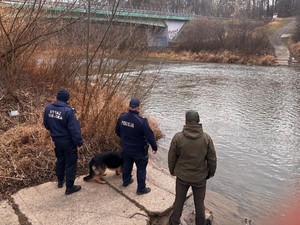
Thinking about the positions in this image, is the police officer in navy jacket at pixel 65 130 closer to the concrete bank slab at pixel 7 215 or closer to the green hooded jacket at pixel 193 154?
the concrete bank slab at pixel 7 215

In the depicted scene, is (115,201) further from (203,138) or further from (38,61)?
(38,61)

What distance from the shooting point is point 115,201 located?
5129 mm

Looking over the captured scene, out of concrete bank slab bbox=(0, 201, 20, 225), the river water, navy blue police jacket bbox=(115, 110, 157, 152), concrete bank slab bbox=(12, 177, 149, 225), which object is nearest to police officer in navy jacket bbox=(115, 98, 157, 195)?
navy blue police jacket bbox=(115, 110, 157, 152)

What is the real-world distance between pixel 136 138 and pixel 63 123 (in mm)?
1179

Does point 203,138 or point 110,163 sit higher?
point 203,138

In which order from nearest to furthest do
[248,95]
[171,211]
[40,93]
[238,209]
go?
1. [171,211]
2. [238,209]
3. [40,93]
4. [248,95]

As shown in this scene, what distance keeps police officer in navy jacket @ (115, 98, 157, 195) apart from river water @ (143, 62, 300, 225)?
7.84 feet

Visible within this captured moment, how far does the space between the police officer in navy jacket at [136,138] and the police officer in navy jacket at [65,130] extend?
0.75 m

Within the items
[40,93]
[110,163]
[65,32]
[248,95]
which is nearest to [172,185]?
[110,163]

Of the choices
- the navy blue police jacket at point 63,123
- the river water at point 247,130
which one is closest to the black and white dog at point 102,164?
the navy blue police jacket at point 63,123

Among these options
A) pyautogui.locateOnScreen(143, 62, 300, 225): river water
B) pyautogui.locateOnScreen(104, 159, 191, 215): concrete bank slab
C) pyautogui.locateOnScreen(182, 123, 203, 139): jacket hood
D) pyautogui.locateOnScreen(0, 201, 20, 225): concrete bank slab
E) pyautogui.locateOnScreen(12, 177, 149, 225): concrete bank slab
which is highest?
pyautogui.locateOnScreen(182, 123, 203, 139): jacket hood

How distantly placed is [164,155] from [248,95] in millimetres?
11509

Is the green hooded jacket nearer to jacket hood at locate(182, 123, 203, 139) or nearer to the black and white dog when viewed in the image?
jacket hood at locate(182, 123, 203, 139)

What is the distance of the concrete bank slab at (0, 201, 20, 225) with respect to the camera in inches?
177
